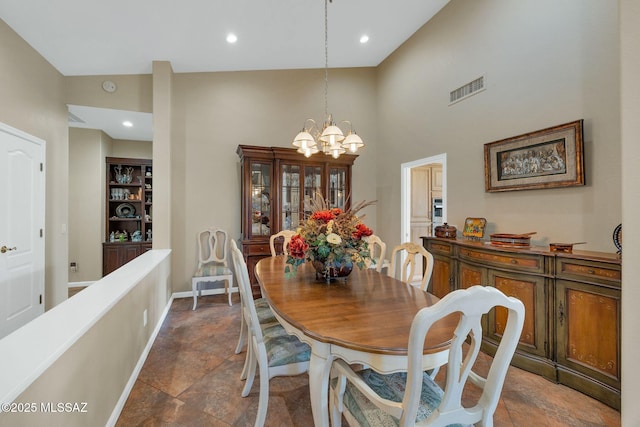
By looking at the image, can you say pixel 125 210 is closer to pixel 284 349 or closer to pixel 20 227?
pixel 20 227

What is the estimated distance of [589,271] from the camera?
6.47ft

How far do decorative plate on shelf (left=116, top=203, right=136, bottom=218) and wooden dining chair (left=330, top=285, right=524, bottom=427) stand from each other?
551 centimetres

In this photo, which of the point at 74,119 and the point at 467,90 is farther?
the point at 74,119

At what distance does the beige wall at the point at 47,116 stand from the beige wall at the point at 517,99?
4.68 m

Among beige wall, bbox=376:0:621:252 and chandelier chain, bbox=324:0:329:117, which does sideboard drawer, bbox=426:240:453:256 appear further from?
chandelier chain, bbox=324:0:329:117

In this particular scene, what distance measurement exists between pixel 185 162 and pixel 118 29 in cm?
170

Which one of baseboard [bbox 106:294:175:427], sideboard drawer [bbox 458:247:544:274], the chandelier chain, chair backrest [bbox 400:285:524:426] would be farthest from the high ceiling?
chair backrest [bbox 400:285:524:426]

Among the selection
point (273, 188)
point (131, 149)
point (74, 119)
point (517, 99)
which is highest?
point (74, 119)

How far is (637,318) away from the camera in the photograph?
1021 mm

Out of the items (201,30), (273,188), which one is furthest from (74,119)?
A: (273,188)

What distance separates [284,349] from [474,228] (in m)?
2.48

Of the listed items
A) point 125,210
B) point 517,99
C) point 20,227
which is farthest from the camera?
point 125,210

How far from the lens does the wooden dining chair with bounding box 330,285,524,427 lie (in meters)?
0.92

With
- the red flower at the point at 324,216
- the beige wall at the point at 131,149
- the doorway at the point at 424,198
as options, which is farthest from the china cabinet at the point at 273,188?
the beige wall at the point at 131,149
